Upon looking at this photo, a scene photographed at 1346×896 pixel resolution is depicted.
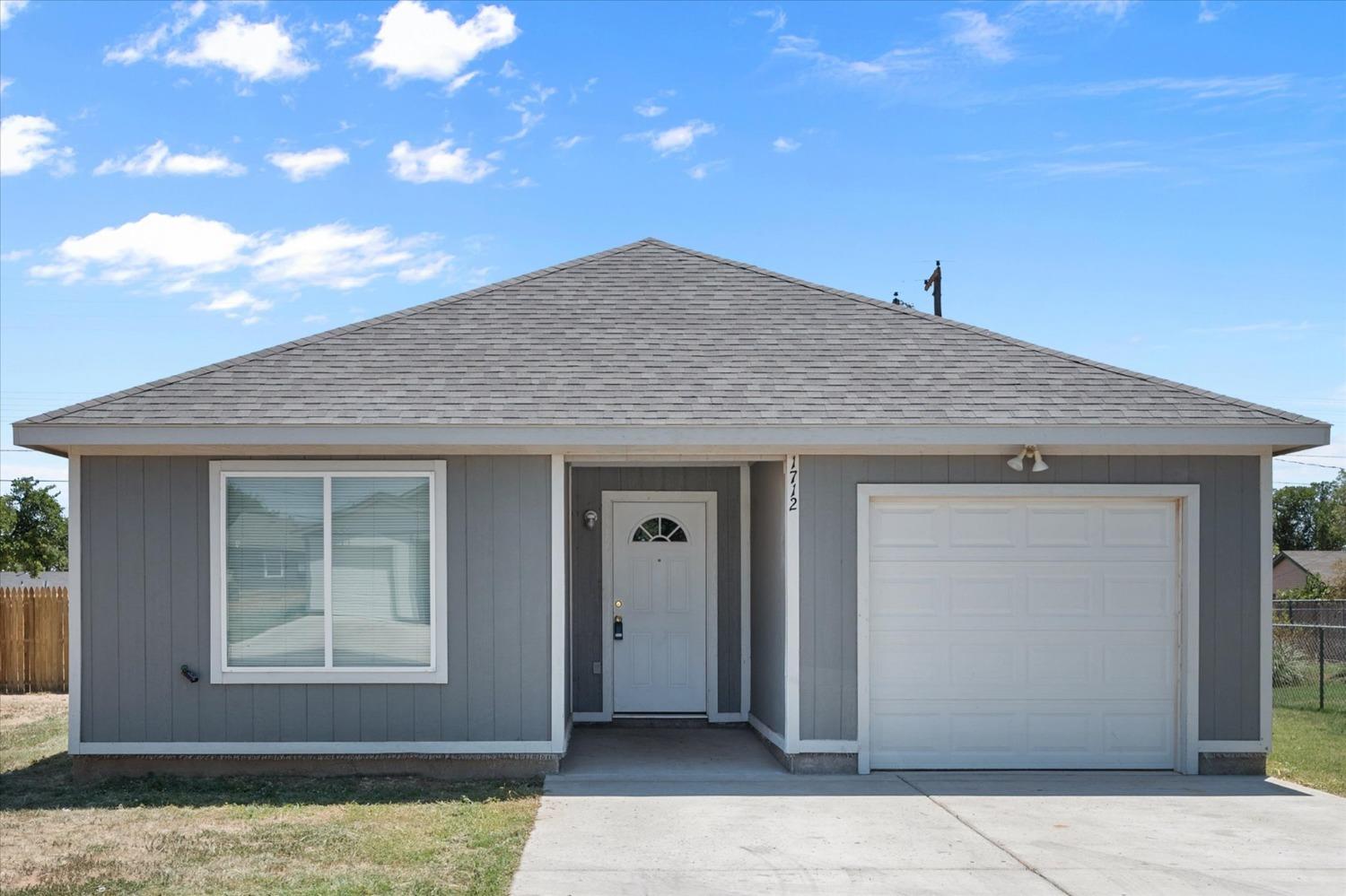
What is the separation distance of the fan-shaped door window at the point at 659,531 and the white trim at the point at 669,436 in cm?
254

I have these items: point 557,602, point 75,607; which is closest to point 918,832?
point 557,602

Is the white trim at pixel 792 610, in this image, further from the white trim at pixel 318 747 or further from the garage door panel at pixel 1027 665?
the white trim at pixel 318 747

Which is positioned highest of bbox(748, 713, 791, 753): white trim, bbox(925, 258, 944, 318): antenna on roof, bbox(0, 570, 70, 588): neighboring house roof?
bbox(925, 258, 944, 318): antenna on roof

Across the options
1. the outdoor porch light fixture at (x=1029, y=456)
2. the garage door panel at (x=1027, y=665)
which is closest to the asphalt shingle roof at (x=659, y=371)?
the outdoor porch light fixture at (x=1029, y=456)

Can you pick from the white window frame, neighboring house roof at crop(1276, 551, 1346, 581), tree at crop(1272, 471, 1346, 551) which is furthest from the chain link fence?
tree at crop(1272, 471, 1346, 551)

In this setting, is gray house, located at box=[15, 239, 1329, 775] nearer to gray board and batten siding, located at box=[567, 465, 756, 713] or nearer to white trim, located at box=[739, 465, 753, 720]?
white trim, located at box=[739, 465, 753, 720]

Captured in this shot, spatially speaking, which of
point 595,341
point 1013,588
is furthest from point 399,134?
point 1013,588

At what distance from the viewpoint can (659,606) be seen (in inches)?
428

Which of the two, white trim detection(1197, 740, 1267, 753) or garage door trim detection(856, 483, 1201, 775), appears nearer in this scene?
garage door trim detection(856, 483, 1201, 775)

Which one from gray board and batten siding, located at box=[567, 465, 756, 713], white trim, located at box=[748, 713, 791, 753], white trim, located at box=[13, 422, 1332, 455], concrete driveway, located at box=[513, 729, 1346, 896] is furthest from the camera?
gray board and batten siding, located at box=[567, 465, 756, 713]

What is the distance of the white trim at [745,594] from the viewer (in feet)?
35.0

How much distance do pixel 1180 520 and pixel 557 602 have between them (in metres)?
4.96

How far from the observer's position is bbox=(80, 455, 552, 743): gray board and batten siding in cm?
844

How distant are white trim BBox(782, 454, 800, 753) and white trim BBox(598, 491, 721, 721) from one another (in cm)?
231
